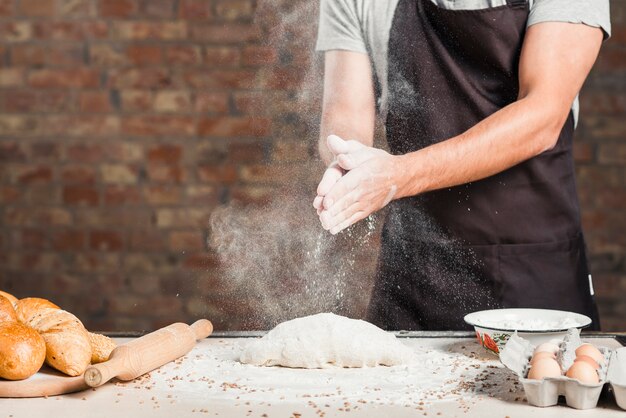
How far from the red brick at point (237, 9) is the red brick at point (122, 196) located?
2.09ft

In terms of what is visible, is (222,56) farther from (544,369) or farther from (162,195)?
(544,369)

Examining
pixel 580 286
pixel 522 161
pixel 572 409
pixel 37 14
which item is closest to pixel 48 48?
pixel 37 14

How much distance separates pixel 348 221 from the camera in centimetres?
185

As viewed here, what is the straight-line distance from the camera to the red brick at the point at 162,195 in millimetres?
2824

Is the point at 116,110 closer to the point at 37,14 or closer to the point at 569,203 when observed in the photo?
the point at 37,14

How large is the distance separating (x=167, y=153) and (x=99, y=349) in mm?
1492

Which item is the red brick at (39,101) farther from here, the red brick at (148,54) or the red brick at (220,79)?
the red brick at (220,79)

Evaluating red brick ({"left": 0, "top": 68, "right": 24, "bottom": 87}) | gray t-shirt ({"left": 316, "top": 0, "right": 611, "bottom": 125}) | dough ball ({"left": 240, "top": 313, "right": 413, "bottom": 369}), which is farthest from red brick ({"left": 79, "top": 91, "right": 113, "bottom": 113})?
dough ball ({"left": 240, "top": 313, "right": 413, "bottom": 369})

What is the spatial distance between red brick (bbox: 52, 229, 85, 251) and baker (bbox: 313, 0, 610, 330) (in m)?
1.06

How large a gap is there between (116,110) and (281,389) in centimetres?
176

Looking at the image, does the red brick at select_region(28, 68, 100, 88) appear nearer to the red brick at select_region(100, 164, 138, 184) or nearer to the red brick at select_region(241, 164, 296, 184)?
the red brick at select_region(100, 164, 138, 184)

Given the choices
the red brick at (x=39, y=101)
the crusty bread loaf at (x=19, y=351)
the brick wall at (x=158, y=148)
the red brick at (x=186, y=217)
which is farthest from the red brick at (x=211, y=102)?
the crusty bread loaf at (x=19, y=351)

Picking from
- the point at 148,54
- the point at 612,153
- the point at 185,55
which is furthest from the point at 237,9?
the point at 612,153

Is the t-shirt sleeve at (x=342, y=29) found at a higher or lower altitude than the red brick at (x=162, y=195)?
higher
